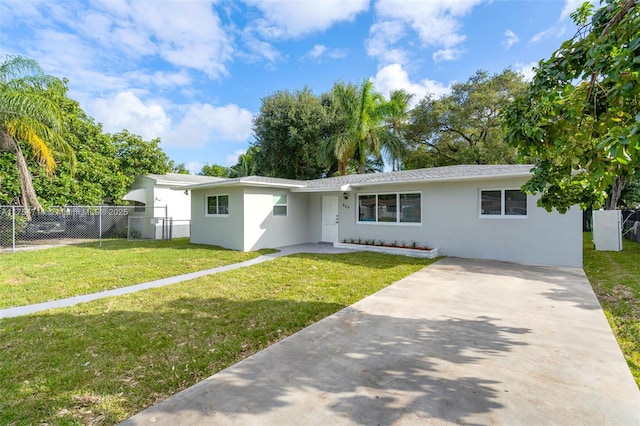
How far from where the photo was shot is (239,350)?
12.3 feet

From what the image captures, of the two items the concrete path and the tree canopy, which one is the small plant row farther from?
the tree canopy

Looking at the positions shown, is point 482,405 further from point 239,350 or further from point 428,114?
point 428,114

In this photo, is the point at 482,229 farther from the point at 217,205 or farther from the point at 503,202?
the point at 217,205

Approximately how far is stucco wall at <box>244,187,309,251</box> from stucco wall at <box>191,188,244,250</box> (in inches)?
12.8

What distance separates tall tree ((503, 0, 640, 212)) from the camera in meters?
2.73

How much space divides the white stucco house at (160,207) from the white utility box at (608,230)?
17423mm

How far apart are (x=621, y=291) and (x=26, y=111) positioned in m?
17.5

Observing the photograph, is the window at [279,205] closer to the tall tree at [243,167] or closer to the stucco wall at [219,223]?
the stucco wall at [219,223]

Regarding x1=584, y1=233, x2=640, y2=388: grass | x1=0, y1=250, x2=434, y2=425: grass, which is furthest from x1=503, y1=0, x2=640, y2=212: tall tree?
x1=0, y1=250, x2=434, y2=425: grass

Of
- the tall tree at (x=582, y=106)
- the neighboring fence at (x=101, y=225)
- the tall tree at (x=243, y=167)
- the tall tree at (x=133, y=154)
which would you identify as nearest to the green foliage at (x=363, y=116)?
the neighboring fence at (x=101, y=225)

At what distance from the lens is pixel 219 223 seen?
1278 cm

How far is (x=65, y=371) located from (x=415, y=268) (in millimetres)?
7476

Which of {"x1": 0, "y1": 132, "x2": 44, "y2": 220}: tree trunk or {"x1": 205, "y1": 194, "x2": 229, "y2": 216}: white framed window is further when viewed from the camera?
{"x1": 205, "y1": 194, "x2": 229, "y2": 216}: white framed window

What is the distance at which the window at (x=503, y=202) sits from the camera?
9.30 m
